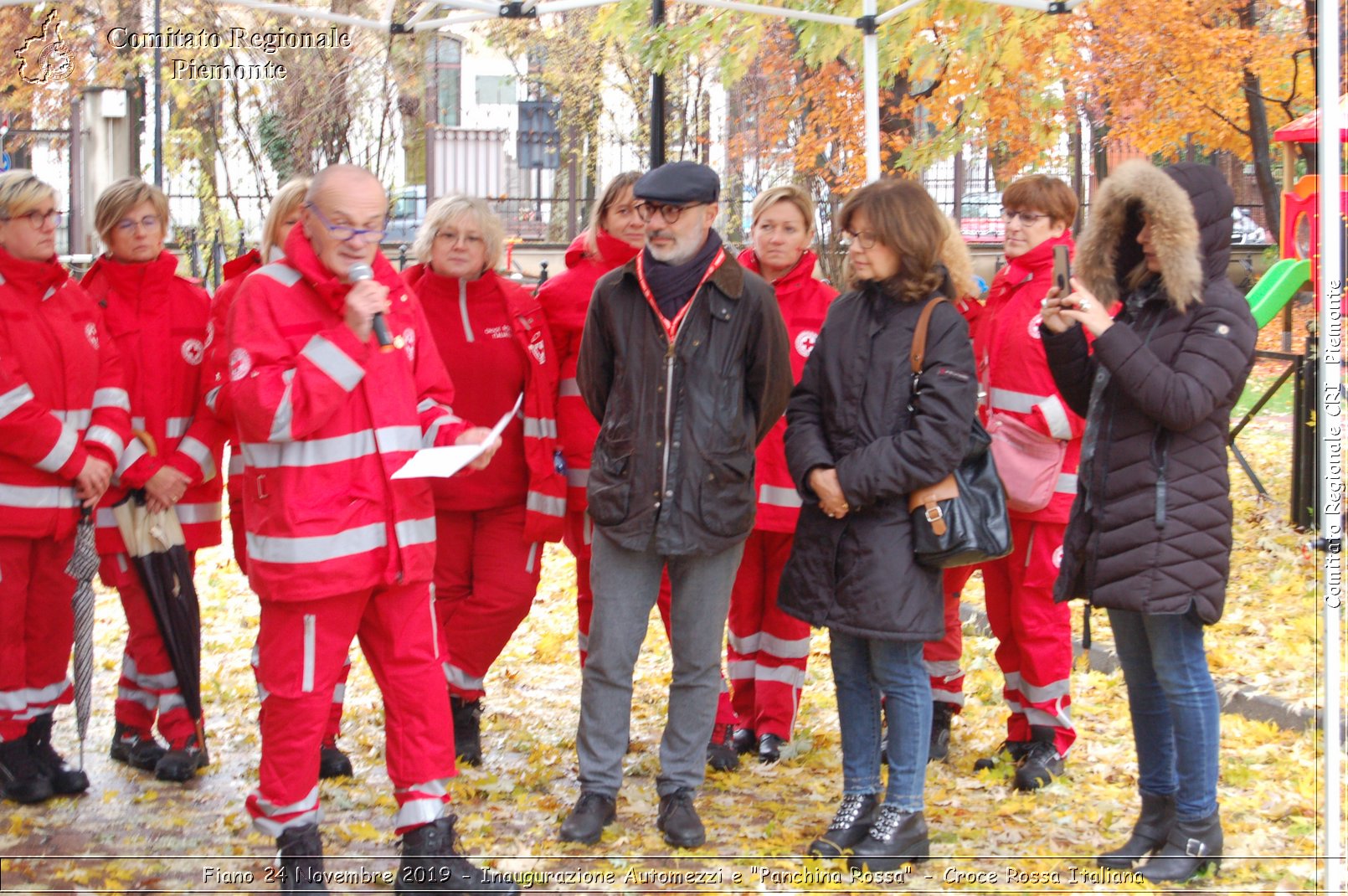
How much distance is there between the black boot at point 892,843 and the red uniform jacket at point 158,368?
100 inches

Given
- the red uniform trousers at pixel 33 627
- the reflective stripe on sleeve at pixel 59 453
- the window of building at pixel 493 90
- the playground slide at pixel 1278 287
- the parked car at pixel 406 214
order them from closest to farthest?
the reflective stripe on sleeve at pixel 59 453 < the red uniform trousers at pixel 33 627 < the playground slide at pixel 1278 287 < the parked car at pixel 406 214 < the window of building at pixel 493 90

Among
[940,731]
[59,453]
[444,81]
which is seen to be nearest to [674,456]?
[940,731]

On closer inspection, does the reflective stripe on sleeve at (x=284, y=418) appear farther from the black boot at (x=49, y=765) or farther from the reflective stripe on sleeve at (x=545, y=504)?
the black boot at (x=49, y=765)

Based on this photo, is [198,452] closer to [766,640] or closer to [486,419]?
[486,419]

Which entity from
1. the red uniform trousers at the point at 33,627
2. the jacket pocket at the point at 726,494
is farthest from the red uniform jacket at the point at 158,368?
the jacket pocket at the point at 726,494

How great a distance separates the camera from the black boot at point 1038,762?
16.0 feet

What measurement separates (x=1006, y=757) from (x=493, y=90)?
775 inches

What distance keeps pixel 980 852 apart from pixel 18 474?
3.24 metres

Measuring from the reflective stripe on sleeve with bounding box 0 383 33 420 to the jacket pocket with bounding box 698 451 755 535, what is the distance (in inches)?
83.5

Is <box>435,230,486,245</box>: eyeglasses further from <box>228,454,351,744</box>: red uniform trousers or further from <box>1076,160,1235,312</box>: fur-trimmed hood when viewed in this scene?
<box>1076,160,1235,312</box>: fur-trimmed hood

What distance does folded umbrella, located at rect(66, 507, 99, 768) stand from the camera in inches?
186

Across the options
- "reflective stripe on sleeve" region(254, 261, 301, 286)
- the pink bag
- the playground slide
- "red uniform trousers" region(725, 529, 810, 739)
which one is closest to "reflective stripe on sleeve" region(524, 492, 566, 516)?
"red uniform trousers" region(725, 529, 810, 739)

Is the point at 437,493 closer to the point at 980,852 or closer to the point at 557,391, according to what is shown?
the point at 557,391

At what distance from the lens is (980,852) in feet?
14.3
